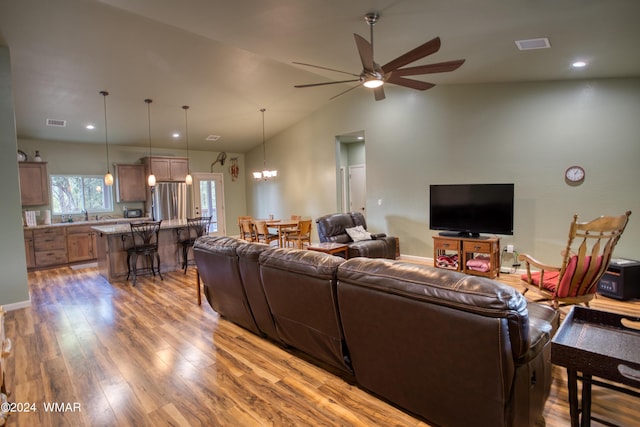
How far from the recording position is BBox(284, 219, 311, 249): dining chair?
7051mm

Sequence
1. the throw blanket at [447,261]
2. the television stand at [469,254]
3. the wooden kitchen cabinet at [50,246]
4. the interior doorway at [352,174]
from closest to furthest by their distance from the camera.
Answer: the television stand at [469,254], the throw blanket at [447,261], the wooden kitchen cabinet at [50,246], the interior doorway at [352,174]

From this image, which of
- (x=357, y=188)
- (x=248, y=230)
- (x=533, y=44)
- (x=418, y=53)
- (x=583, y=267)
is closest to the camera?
(x=583, y=267)

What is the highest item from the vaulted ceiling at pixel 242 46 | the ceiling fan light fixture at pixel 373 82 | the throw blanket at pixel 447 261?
the vaulted ceiling at pixel 242 46

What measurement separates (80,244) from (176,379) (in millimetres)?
5806

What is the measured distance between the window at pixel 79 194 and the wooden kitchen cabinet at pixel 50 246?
938 mm

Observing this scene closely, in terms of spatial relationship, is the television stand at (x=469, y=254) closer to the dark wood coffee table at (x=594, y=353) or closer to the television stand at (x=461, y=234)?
the television stand at (x=461, y=234)

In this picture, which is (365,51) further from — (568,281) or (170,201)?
(170,201)

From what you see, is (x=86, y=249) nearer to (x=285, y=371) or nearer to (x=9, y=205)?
(x=9, y=205)

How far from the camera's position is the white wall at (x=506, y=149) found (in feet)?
14.9

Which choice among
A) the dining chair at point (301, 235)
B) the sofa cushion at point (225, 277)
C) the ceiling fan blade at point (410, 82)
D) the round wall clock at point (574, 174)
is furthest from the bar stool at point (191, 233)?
the round wall clock at point (574, 174)

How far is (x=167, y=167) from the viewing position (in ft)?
26.8

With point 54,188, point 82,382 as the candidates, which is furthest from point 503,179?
point 54,188

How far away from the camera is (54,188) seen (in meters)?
7.14

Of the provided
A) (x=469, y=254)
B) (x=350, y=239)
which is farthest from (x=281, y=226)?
(x=469, y=254)
